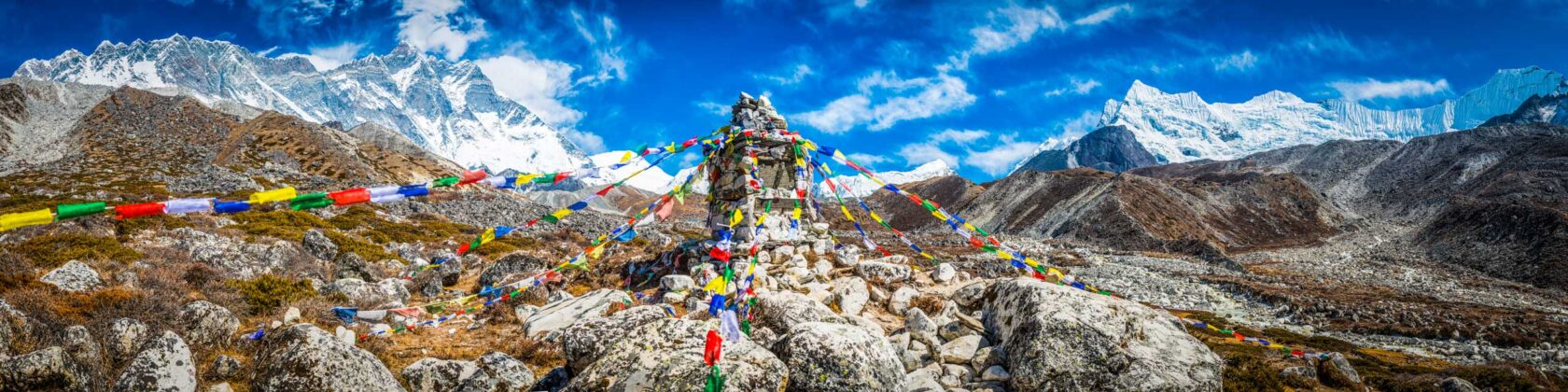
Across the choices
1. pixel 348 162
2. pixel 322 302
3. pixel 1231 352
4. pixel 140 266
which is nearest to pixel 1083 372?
pixel 1231 352

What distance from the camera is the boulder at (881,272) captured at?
41.9 feet

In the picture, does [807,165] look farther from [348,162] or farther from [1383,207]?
[1383,207]

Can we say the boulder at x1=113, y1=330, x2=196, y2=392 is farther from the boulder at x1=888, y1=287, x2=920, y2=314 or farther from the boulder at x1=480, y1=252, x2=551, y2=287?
the boulder at x1=480, y1=252, x2=551, y2=287

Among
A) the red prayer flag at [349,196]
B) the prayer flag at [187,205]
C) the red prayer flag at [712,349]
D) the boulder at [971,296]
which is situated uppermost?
the red prayer flag at [349,196]

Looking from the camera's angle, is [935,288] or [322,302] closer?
[322,302]

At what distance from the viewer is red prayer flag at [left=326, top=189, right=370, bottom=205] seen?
6109 mm

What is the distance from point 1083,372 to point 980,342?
5.71 ft

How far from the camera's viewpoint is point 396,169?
93375 millimetres

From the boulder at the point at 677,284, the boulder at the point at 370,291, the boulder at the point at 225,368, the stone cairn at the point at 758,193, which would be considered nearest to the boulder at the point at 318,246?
the boulder at the point at 370,291

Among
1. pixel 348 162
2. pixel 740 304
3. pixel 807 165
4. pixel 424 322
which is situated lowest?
pixel 424 322

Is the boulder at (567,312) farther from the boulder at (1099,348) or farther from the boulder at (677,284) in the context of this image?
the boulder at (1099,348)

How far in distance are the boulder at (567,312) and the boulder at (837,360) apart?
4437mm

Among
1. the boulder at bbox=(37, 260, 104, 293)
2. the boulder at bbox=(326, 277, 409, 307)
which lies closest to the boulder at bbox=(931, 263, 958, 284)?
the boulder at bbox=(326, 277, 409, 307)

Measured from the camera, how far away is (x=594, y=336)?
24.0ft
